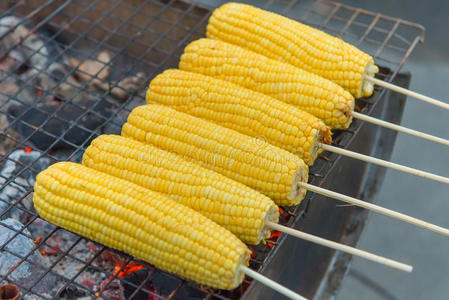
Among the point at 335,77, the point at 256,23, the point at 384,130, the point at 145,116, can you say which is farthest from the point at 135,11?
the point at 384,130

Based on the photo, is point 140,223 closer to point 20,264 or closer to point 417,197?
point 20,264

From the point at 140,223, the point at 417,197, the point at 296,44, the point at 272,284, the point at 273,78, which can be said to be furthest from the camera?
the point at 417,197

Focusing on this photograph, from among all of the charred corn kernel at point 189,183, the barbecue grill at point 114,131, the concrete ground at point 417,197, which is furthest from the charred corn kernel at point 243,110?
the concrete ground at point 417,197

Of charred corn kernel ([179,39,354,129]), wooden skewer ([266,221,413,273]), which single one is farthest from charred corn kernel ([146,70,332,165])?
wooden skewer ([266,221,413,273])

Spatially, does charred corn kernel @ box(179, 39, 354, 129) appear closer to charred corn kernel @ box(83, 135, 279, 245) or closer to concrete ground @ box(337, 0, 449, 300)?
charred corn kernel @ box(83, 135, 279, 245)

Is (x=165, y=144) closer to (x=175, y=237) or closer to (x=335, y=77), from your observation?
(x=175, y=237)

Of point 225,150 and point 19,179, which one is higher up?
point 225,150

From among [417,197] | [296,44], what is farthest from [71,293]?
[417,197]
